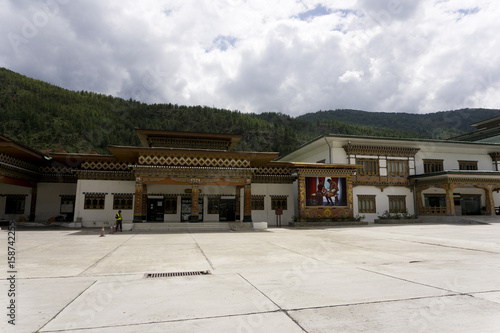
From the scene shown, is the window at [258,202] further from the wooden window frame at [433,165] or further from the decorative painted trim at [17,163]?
the wooden window frame at [433,165]

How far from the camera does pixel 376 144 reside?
2902cm

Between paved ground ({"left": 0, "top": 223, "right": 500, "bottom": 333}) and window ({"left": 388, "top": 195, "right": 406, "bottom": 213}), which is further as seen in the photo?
window ({"left": 388, "top": 195, "right": 406, "bottom": 213})

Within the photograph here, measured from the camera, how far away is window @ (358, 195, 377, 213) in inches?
1109

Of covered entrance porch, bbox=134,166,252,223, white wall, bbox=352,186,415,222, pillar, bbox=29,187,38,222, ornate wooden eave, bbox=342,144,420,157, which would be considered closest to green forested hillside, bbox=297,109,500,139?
ornate wooden eave, bbox=342,144,420,157

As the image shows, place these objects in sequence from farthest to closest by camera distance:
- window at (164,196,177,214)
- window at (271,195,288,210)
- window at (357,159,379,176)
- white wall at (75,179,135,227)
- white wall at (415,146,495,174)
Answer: white wall at (415,146,495,174) < window at (357,159,379,176) < window at (271,195,288,210) < window at (164,196,177,214) < white wall at (75,179,135,227)

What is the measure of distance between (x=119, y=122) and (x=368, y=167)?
227 feet

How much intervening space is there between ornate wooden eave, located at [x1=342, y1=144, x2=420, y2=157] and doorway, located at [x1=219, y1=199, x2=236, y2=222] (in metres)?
11.6

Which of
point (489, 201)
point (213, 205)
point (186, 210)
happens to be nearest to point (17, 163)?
point (186, 210)

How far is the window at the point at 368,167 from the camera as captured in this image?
28.6 m

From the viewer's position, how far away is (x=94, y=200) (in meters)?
23.7

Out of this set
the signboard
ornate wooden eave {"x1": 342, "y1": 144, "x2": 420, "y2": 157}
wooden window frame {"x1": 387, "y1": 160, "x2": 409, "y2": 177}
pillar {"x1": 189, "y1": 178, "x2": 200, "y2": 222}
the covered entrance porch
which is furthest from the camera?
wooden window frame {"x1": 387, "y1": 160, "x2": 409, "y2": 177}

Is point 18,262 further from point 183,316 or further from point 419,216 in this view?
point 419,216

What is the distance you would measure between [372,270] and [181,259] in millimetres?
5060

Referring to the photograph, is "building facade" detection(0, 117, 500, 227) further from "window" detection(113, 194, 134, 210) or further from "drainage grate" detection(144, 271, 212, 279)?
"drainage grate" detection(144, 271, 212, 279)
